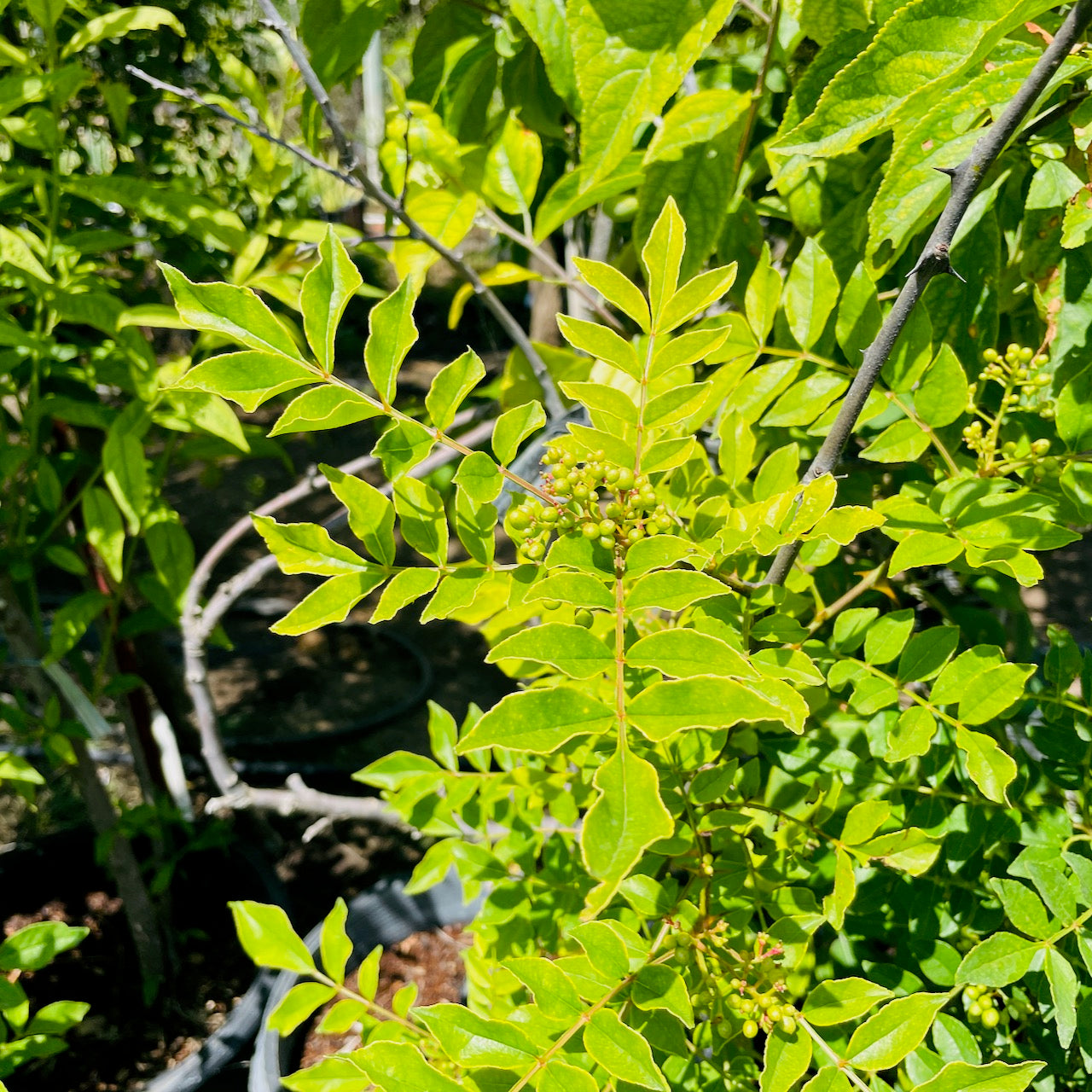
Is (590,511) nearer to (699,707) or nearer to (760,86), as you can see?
(699,707)

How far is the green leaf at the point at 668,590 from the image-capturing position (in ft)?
1.30

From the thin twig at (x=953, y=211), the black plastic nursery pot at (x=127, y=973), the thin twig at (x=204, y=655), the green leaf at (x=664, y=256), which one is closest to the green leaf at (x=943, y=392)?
the thin twig at (x=953, y=211)

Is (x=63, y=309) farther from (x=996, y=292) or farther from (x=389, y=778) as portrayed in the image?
(x=996, y=292)

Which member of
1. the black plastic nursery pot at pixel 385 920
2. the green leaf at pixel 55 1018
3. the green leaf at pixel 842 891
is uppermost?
the green leaf at pixel 842 891

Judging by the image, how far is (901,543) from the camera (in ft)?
1.66

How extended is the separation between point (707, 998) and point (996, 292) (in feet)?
1.69

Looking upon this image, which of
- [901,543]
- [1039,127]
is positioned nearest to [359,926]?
[901,543]

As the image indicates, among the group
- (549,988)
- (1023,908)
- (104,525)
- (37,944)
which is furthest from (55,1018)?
(1023,908)

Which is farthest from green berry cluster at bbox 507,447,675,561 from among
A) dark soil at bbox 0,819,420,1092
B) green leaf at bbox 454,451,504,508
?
dark soil at bbox 0,819,420,1092

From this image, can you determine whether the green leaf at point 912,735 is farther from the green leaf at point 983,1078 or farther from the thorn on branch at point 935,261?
the thorn on branch at point 935,261

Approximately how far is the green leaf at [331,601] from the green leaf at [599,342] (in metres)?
0.17

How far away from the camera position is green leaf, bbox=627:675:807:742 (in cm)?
33

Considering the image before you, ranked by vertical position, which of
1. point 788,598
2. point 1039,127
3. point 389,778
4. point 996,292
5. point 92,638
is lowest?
point 92,638

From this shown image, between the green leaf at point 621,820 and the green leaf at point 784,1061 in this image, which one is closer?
the green leaf at point 621,820
